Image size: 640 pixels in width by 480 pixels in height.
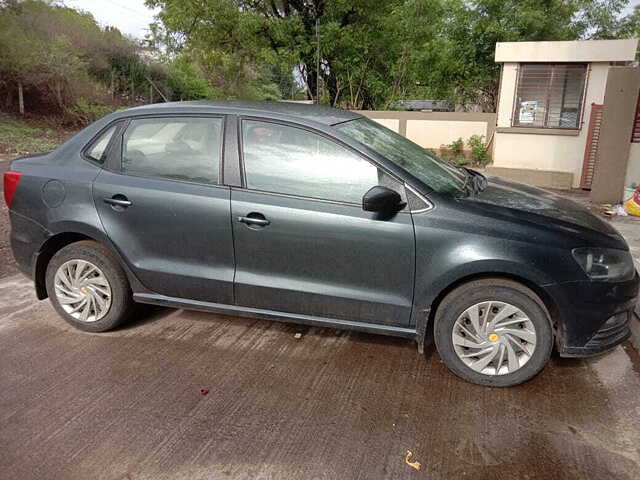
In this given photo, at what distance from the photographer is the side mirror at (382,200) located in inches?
132

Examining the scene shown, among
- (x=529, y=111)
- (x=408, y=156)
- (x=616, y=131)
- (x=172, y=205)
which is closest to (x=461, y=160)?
(x=529, y=111)

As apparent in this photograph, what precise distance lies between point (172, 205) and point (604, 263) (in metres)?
2.88

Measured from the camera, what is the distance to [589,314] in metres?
3.31

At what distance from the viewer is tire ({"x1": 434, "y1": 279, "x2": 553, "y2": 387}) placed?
3.32 meters

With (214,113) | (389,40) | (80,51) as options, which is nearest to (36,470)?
(214,113)

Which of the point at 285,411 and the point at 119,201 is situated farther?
the point at 119,201

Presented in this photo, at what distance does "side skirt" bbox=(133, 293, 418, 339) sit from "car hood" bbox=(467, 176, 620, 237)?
1.01m

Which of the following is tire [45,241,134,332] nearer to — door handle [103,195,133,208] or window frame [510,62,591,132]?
door handle [103,195,133,208]

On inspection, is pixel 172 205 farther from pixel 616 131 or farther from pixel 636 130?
pixel 636 130

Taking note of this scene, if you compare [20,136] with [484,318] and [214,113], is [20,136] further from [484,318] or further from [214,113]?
[484,318]

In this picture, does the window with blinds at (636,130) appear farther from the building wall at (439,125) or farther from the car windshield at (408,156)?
the car windshield at (408,156)

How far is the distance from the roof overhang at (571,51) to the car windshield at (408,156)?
28.1 ft

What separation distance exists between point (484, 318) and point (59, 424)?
259 cm

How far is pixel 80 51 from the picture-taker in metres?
22.6
